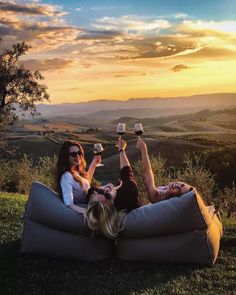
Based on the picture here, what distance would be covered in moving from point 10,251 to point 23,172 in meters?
22.1

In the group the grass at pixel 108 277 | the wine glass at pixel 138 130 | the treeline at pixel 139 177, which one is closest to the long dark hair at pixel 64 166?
the wine glass at pixel 138 130

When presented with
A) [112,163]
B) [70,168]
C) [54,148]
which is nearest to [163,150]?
[112,163]

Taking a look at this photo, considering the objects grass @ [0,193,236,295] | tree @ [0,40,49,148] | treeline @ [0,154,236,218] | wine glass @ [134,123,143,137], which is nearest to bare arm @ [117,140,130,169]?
wine glass @ [134,123,143,137]

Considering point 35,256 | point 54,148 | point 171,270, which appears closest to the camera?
point 171,270

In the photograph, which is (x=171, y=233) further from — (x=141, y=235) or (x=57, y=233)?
(x=57, y=233)

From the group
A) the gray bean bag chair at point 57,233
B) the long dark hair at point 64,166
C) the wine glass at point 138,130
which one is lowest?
the gray bean bag chair at point 57,233

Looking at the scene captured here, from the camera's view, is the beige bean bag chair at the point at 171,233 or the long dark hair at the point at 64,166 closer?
the beige bean bag chair at the point at 171,233

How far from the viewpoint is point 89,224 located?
9617 mm

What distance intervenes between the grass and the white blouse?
122cm

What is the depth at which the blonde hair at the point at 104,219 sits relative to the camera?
31.3 ft

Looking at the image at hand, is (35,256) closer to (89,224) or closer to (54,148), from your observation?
(89,224)

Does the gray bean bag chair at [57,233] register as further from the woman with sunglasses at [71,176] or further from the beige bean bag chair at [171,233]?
the beige bean bag chair at [171,233]

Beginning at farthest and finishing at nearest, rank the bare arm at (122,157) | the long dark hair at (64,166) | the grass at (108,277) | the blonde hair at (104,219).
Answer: the bare arm at (122,157)
the long dark hair at (64,166)
the blonde hair at (104,219)
the grass at (108,277)

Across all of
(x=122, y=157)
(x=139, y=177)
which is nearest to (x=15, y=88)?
(x=139, y=177)
